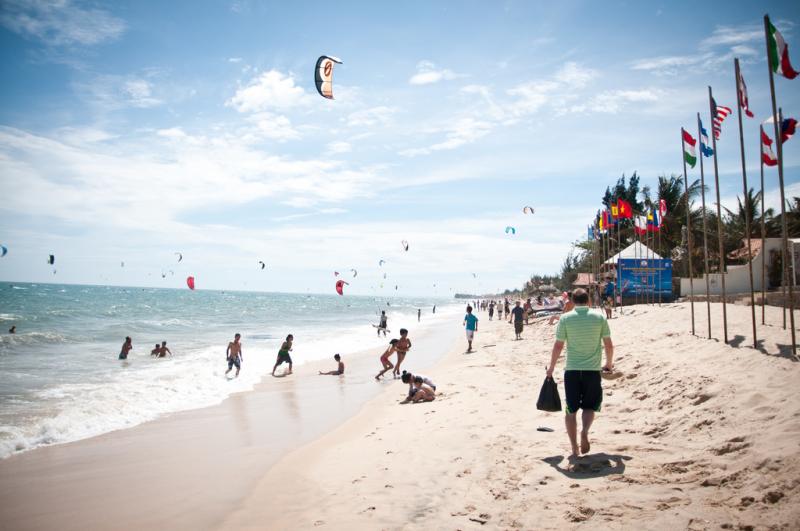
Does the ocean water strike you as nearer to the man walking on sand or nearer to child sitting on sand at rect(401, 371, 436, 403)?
child sitting on sand at rect(401, 371, 436, 403)

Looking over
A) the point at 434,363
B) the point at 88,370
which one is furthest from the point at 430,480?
the point at 88,370

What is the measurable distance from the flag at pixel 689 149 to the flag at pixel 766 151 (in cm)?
243

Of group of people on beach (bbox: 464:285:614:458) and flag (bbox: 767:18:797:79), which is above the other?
flag (bbox: 767:18:797:79)

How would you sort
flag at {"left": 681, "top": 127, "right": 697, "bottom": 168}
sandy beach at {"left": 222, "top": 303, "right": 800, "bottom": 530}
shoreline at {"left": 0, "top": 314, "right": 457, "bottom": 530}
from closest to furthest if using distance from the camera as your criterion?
sandy beach at {"left": 222, "top": 303, "right": 800, "bottom": 530}, shoreline at {"left": 0, "top": 314, "right": 457, "bottom": 530}, flag at {"left": 681, "top": 127, "right": 697, "bottom": 168}

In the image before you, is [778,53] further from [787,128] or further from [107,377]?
[107,377]

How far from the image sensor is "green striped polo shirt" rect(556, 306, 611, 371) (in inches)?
168

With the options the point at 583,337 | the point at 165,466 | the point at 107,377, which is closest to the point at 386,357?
the point at 165,466

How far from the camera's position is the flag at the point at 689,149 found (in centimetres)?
1009

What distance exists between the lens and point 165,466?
5.81 meters

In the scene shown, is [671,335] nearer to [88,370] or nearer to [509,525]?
[509,525]

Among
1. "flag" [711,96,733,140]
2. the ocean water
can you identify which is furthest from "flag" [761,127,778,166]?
the ocean water

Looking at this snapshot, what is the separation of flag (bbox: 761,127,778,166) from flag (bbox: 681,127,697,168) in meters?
2.43

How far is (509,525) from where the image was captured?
130 inches

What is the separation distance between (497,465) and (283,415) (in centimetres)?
530
